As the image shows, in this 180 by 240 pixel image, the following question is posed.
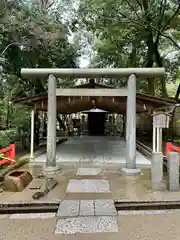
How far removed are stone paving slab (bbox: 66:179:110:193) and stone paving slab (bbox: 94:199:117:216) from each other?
668 millimetres

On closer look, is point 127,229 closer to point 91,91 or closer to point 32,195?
point 32,195

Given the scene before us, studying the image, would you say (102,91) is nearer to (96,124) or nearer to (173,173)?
(173,173)

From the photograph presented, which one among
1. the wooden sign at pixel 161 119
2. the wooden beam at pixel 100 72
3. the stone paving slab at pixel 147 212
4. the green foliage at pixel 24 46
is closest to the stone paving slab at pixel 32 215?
the stone paving slab at pixel 147 212

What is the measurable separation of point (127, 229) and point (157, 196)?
5.27ft

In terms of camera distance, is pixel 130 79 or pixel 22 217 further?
pixel 130 79

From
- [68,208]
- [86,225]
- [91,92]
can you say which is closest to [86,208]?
[68,208]

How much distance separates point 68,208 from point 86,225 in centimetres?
72

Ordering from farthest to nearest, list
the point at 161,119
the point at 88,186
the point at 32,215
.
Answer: the point at 161,119 → the point at 88,186 → the point at 32,215

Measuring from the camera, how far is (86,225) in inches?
161

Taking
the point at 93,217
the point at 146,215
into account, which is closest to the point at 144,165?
the point at 146,215

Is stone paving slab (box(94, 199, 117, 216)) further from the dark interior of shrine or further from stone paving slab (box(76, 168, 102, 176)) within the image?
the dark interior of shrine

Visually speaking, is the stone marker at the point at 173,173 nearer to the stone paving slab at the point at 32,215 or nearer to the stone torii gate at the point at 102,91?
the stone torii gate at the point at 102,91

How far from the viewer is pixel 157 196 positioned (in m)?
5.34

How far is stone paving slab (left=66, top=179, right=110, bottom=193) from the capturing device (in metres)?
5.82
